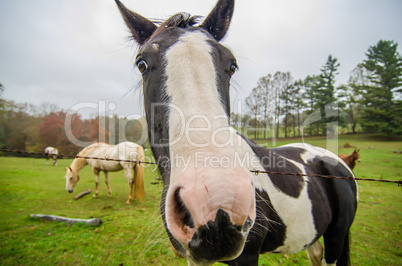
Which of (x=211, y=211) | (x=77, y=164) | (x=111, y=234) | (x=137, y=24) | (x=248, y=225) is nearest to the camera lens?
(x=211, y=211)

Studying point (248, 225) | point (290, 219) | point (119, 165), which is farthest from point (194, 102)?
point (119, 165)

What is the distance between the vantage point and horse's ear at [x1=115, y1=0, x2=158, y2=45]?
6.64ft

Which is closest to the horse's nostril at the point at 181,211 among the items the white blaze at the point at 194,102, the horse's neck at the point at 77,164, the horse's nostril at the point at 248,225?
the white blaze at the point at 194,102

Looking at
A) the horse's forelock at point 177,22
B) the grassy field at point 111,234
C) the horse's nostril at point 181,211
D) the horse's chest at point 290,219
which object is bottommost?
the grassy field at point 111,234

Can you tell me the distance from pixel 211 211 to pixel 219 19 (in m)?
2.25

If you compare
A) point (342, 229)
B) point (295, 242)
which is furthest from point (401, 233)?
point (295, 242)

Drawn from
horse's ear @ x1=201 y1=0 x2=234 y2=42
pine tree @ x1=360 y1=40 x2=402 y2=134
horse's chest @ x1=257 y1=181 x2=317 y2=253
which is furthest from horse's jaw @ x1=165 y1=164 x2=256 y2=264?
pine tree @ x1=360 y1=40 x2=402 y2=134

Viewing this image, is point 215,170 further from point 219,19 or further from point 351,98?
point 351,98

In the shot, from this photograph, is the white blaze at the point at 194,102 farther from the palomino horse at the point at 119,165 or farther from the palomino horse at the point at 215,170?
the palomino horse at the point at 119,165

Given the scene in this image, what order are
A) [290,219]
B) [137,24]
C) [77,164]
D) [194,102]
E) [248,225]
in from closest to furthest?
[248,225]
[194,102]
[290,219]
[137,24]
[77,164]

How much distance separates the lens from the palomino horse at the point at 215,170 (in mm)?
816

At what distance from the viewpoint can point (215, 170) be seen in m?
0.83

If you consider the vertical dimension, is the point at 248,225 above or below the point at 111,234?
above

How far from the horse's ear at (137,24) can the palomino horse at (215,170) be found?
11 mm
